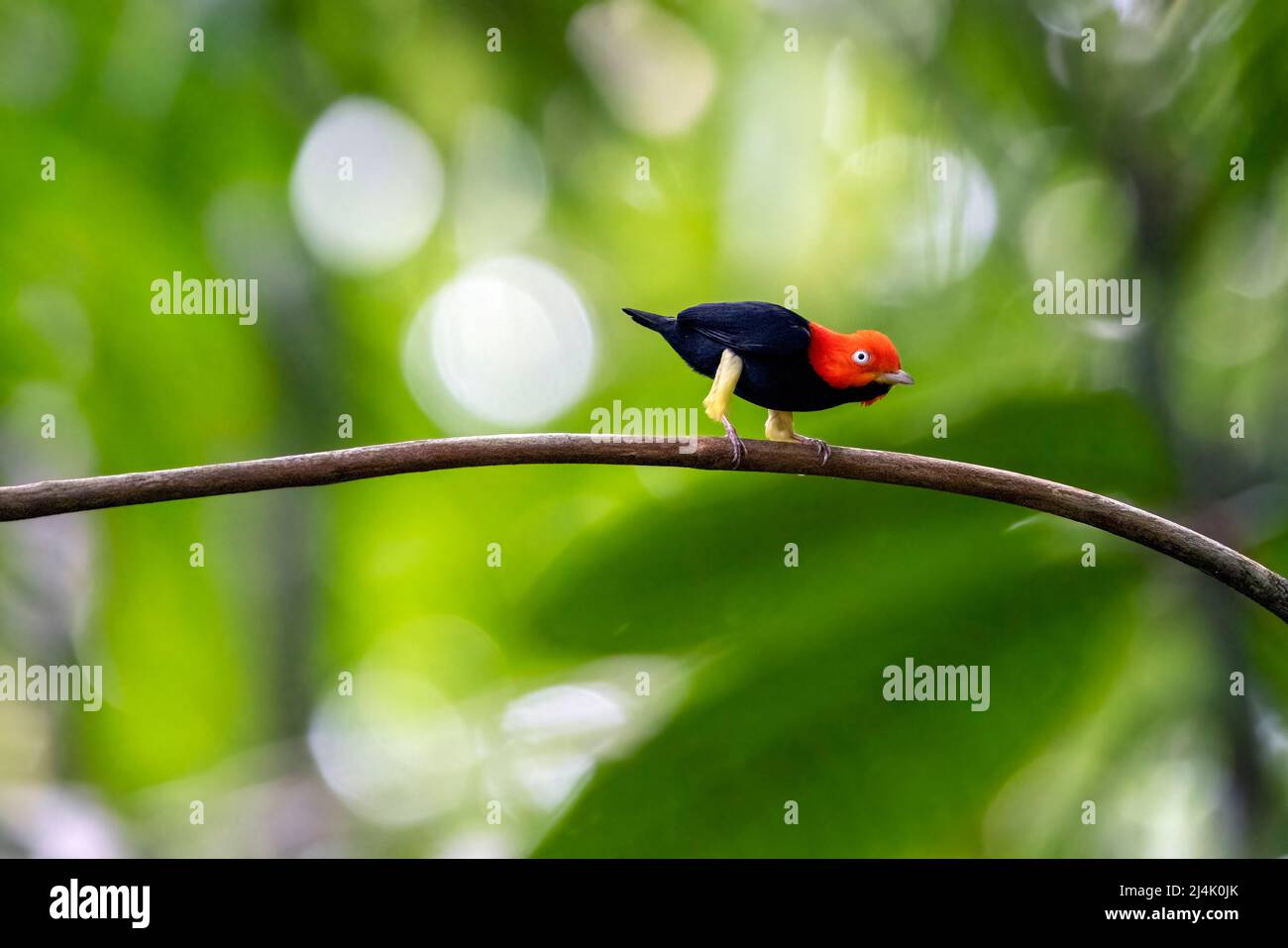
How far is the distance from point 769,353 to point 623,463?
0.28m

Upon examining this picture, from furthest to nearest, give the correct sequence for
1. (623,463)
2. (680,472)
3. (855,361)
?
(680,472)
(855,361)
(623,463)

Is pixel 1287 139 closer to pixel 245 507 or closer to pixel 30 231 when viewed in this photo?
pixel 245 507

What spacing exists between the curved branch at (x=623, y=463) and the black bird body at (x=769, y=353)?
0.39 ft

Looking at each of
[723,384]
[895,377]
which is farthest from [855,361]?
[723,384]

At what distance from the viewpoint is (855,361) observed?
3.45ft

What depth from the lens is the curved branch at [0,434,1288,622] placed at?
796 millimetres

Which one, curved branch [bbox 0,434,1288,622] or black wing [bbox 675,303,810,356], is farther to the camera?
black wing [bbox 675,303,810,356]

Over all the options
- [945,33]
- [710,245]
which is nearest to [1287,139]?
[945,33]

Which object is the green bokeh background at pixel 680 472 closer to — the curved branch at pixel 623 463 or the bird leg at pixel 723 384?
the bird leg at pixel 723 384

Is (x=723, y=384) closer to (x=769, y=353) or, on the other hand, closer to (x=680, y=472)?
(x=769, y=353)

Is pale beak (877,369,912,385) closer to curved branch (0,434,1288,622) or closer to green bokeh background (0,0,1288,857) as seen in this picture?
curved branch (0,434,1288,622)

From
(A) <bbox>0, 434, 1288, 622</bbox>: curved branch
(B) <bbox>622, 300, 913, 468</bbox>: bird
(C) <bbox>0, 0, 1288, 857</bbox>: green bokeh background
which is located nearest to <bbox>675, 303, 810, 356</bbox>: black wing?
(B) <bbox>622, 300, 913, 468</bbox>: bird

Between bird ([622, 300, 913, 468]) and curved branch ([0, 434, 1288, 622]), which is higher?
bird ([622, 300, 913, 468])

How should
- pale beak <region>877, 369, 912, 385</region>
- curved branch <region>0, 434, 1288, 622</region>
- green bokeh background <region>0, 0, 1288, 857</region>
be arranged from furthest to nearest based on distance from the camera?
1. green bokeh background <region>0, 0, 1288, 857</region>
2. pale beak <region>877, 369, 912, 385</region>
3. curved branch <region>0, 434, 1288, 622</region>
